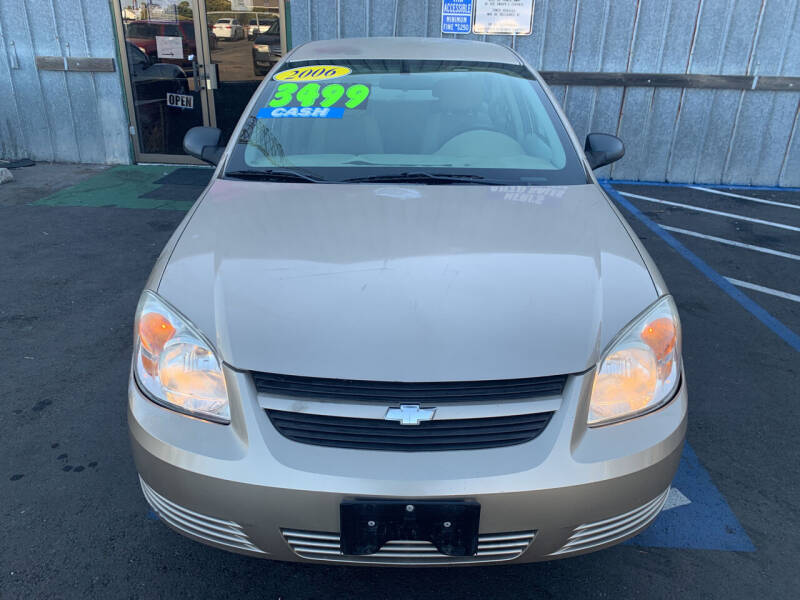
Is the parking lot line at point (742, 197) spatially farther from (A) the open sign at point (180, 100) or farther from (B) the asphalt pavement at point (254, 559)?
(A) the open sign at point (180, 100)

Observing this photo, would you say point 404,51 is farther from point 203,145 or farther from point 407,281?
point 407,281

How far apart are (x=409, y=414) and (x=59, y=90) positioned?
7.84 meters

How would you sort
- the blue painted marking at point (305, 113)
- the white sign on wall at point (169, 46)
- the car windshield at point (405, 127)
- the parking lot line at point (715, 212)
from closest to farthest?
1. the car windshield at point (405, 127)
2. the blue painted marking at point (305, 113)
3. the parking lot line at point (715, 212)
4. the white sign on wall at point (169, 46)

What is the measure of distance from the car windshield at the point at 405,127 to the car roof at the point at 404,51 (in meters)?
0.09

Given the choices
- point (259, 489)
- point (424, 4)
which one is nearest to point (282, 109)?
point (259, 489)

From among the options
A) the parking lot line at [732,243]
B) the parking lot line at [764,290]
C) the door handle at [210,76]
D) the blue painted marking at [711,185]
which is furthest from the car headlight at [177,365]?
the blue painted marking at [711,185]

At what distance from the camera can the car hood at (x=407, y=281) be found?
1546mm

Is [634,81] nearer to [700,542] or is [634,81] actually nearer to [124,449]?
[700,542]

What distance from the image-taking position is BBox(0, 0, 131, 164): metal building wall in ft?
23.6

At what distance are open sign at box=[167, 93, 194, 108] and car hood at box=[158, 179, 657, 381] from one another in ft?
19.1

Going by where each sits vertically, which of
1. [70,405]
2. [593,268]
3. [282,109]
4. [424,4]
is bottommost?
[70,405]

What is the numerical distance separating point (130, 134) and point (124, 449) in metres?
6.14

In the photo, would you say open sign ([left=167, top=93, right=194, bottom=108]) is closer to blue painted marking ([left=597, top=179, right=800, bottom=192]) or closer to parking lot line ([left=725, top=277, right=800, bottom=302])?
blue painted marking ([left=597, top=179, right=800, bottom=192])

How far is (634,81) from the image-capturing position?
6.95m
